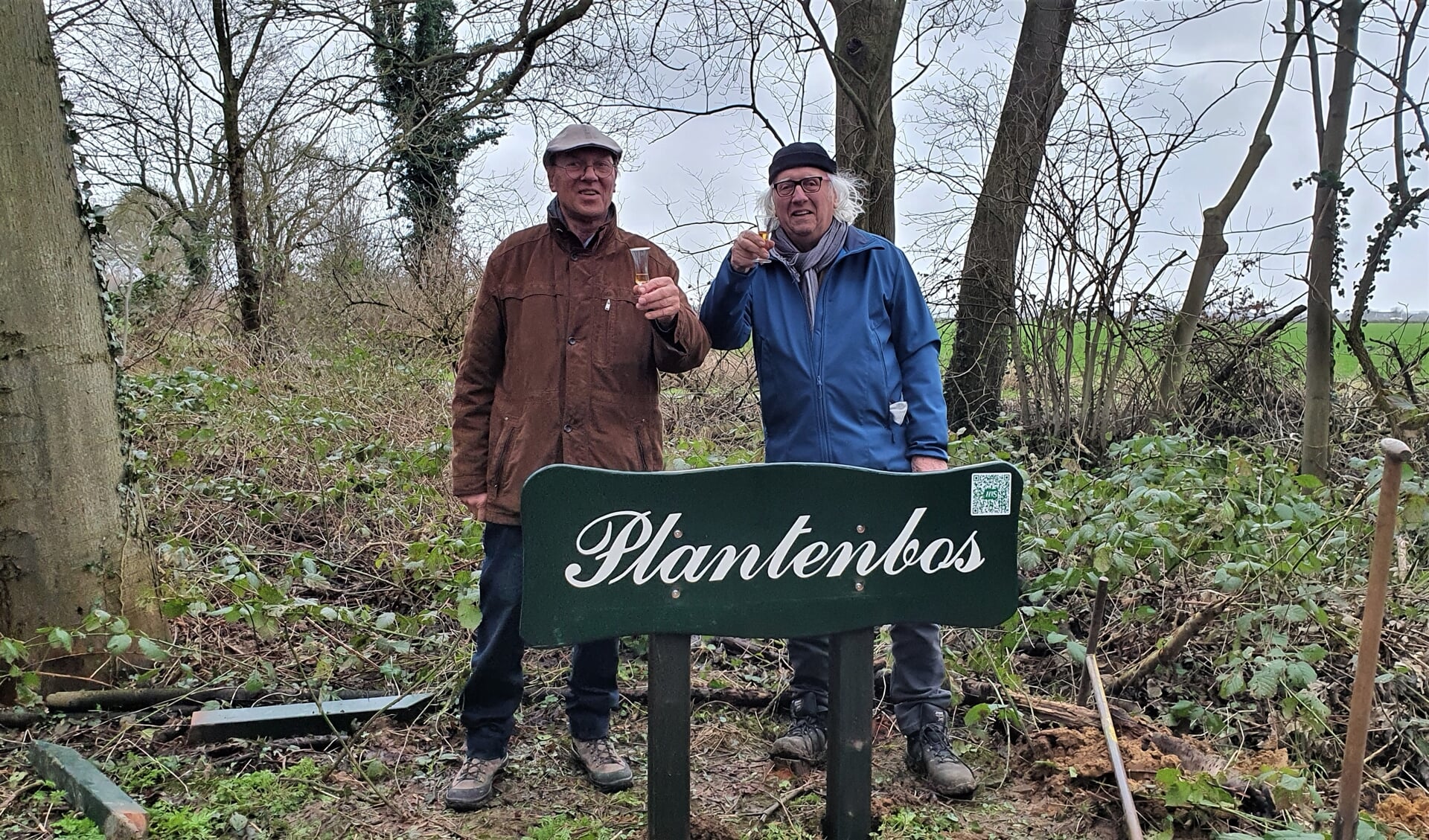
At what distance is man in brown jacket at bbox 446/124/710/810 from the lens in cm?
275

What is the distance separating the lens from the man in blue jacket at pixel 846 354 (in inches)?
112

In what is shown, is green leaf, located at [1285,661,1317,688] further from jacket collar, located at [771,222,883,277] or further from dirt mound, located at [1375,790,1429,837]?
jacket collar, located at [771,222,883,277]

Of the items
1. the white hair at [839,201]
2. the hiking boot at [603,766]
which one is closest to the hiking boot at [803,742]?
the hiking boot at [603,766]

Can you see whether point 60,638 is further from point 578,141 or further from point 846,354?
point 846,354

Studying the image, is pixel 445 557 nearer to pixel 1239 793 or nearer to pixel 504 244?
pixel 504 244

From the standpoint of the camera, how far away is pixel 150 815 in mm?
2635

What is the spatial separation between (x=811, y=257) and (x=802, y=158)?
0.30 metres

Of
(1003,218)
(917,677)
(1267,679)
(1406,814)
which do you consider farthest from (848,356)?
(1003,218)

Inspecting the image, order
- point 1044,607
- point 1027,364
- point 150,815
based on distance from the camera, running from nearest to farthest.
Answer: point 150,815
point 1044,607
point 1027,364

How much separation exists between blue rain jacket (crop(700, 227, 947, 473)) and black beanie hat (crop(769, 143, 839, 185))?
0.72 ft

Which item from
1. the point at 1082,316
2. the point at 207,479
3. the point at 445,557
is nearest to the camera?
the point at 445,557

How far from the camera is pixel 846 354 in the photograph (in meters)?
2.86

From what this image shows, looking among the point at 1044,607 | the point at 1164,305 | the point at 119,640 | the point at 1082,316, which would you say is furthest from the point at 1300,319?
the point at 119,640

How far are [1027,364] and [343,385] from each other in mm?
5144
